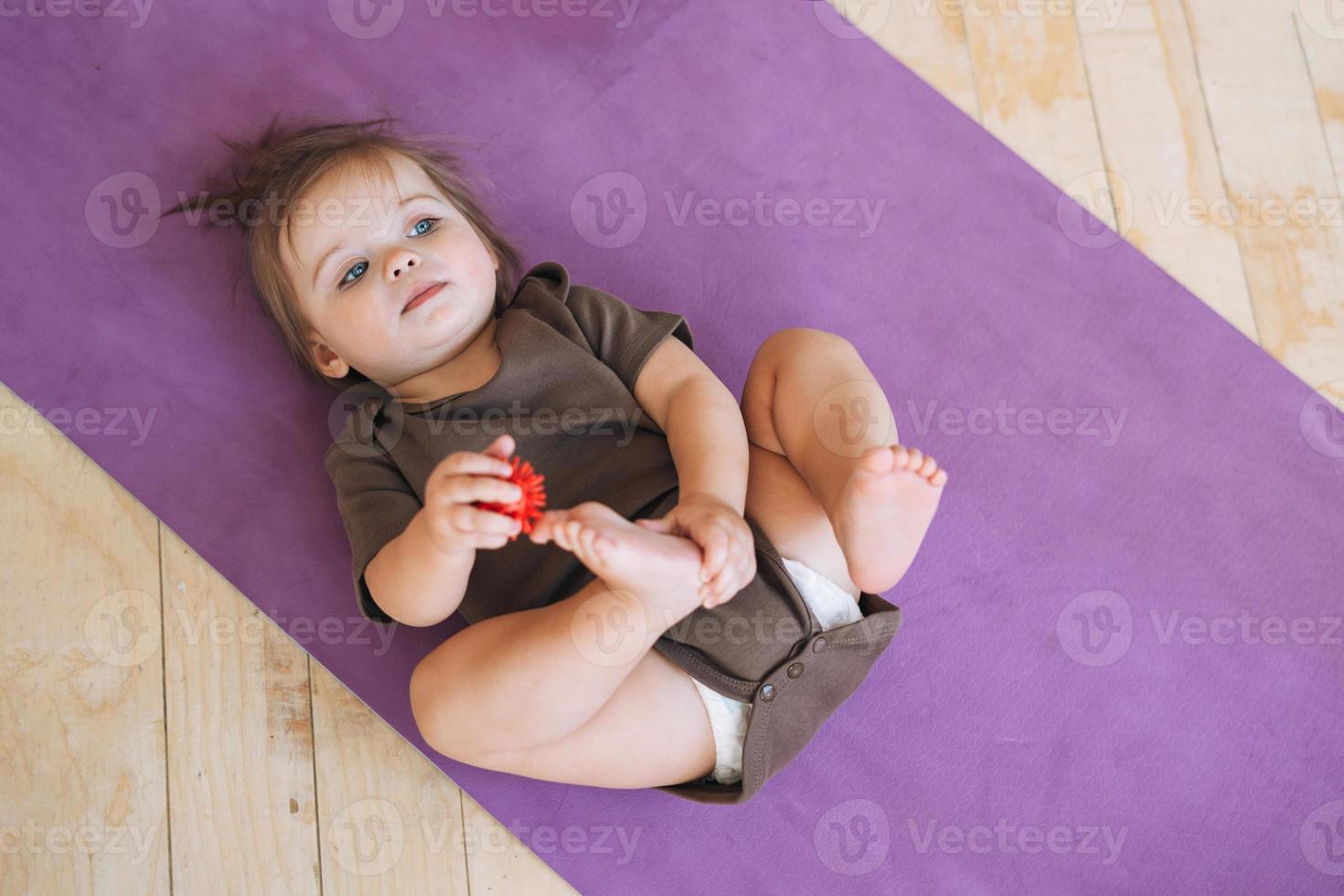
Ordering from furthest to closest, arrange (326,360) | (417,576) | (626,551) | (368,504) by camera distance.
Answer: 1. (326,360)
2. (368,504)
3. (417,576)
4. (626,551)

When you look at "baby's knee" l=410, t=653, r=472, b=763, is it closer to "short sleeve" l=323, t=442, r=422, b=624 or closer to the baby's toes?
"short sleeve" l=323, t=442, r=422, b=624

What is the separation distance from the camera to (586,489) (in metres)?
1.01

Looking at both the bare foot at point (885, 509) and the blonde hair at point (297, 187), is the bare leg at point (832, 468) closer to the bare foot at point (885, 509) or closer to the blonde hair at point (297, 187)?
the bare foot at point (885, 509)

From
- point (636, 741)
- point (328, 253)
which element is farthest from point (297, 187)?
point (636, 741)

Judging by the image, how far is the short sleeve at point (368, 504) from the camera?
986 millimetres

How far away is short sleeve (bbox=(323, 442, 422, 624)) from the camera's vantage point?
0.99 m

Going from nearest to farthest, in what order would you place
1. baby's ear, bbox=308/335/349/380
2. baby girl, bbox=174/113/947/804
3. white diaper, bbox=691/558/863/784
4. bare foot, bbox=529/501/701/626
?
bare foot, bbox=529/501/701/626 < baby girl, bbox=174/113/947/804 < white diaper, bbox=691/558/863/784 < baby's ear, bbox=308/335/349/380

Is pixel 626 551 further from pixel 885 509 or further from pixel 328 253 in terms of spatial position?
pixel 328 253

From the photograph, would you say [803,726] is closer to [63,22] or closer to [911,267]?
[911,267]

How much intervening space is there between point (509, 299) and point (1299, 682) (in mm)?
944

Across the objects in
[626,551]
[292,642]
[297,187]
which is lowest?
[292,642]

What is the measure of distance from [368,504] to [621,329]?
30 cm

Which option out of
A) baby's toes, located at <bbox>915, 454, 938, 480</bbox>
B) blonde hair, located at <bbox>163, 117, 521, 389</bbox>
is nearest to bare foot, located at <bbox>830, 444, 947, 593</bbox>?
baby's toes, located at <bbox>915, 454, 938, 480</bbox>

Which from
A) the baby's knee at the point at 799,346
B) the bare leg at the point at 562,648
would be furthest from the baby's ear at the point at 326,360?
the baby's knee at the point at 799,346
